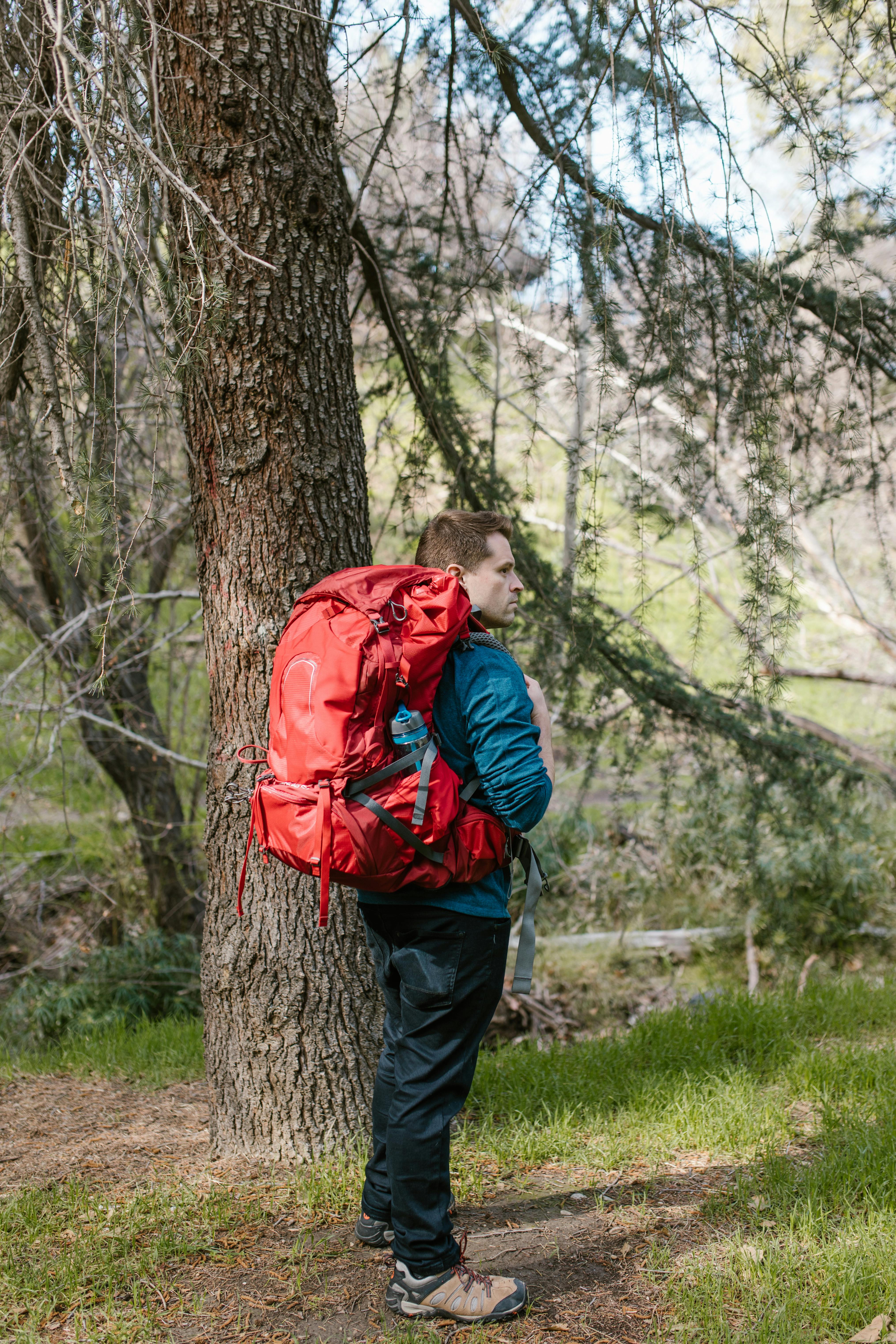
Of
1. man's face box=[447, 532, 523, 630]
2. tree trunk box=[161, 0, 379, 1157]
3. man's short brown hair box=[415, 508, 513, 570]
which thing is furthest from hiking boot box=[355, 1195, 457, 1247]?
man's short brown hair box=[415, 508, 513, 570]

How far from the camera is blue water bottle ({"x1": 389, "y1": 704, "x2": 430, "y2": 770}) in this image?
6.79ft

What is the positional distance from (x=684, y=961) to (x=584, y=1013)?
1.15 metres

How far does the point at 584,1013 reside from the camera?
6.21 m

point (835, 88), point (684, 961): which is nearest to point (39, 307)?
point (835, 88)

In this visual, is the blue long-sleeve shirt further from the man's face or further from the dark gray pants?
the man's face

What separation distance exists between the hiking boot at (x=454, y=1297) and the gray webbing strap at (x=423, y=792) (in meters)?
1.09

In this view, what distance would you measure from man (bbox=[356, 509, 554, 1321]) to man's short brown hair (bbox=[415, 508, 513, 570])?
0.80ft

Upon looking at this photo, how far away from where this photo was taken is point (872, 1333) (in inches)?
82.9

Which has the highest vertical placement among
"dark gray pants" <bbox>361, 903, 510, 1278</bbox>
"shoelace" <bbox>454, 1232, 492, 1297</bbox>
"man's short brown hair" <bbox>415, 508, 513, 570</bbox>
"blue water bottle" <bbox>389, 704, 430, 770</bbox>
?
"man's short brown hair" <bbox>415, 508, 513, 570</bbox>

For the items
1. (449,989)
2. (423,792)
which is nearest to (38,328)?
(423,792)

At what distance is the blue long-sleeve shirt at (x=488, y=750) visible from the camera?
6.84 feet

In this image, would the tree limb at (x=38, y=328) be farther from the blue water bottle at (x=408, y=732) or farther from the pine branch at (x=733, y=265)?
the pine branch at (x=733, y=265)

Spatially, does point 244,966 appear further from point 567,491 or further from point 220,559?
point 567,491

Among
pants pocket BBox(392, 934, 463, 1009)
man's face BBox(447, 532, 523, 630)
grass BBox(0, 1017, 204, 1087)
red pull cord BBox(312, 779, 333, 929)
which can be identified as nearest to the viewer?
red pull cord BBox(312, 779, 333, 929)
